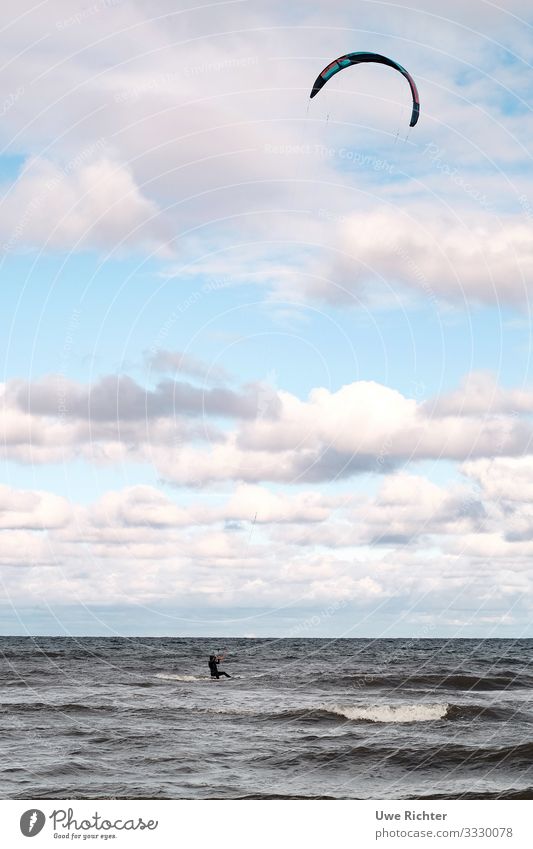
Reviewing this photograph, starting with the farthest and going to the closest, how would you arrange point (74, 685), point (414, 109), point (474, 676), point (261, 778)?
point (474, 676)
point (74, 685)
point (414, 109)
point (261, 778)

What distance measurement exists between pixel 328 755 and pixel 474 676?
4511cm

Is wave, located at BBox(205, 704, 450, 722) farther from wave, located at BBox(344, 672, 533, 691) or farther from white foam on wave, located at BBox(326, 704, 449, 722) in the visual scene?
wave, located at BBox(344, 672, 533, 691)

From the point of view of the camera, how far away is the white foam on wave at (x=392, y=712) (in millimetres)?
46344

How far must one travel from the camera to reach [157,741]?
3575cm

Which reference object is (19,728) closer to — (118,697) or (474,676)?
(118,697)

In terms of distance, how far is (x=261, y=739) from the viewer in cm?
3750

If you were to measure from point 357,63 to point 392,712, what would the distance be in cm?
3150

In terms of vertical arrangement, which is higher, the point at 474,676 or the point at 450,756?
the point at 474,676
